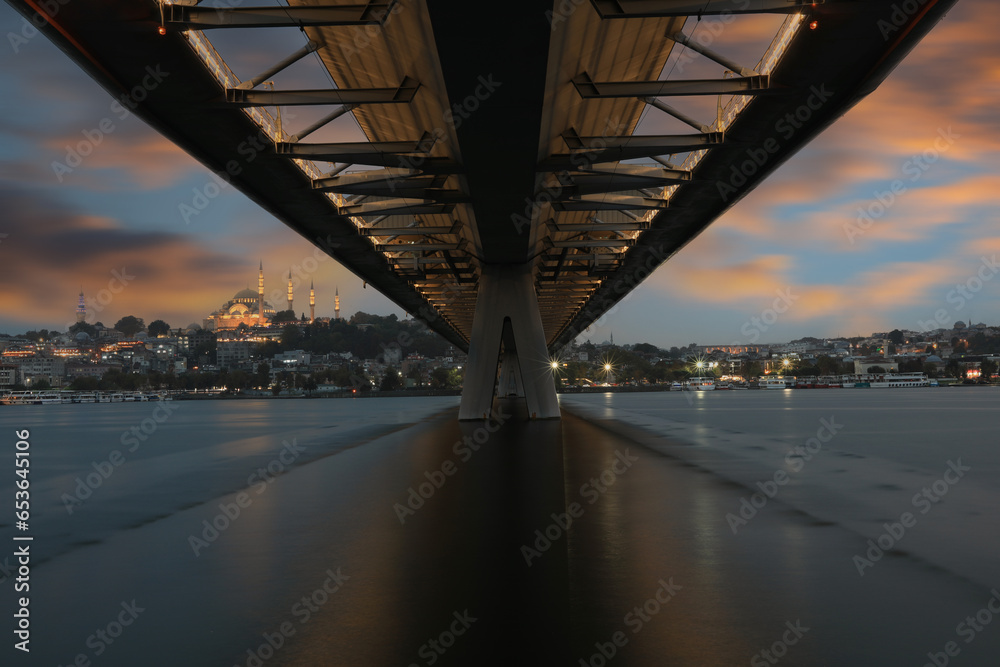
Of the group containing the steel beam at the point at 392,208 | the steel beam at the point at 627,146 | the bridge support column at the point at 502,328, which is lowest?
the bridge support column at the point at 502,328

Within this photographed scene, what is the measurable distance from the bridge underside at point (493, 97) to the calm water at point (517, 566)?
23.3 ft

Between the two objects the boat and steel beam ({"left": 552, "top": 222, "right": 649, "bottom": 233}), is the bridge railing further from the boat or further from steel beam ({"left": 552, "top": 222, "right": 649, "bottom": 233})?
the boat

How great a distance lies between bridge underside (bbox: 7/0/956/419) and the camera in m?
13.1

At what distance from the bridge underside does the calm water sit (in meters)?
7.09

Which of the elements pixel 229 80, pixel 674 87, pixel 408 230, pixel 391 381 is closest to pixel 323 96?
pixel 229 80

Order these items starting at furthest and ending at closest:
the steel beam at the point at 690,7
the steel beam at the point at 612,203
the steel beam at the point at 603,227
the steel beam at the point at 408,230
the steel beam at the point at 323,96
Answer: the steel beam at the point at 603,227
the steel beam at the point at 408,230
the steel beam at the point at 612,203
the steel beam at the point at 323,96
the steel beam at the point at 690,7

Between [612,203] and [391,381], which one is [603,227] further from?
[391,381]

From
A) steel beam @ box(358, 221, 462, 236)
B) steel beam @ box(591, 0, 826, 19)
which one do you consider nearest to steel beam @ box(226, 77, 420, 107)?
steel beam @ box(591, 0, 826, 19)

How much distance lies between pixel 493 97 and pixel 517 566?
8.21 m

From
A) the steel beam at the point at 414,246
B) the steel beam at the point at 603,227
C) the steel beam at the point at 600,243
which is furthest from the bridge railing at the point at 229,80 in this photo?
the steel beam at the point at 600,243

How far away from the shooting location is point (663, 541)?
1119 centimetres

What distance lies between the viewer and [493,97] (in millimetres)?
14266

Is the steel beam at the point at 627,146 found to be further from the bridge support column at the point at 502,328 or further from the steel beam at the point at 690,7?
the bridge support column at the point at 502,328

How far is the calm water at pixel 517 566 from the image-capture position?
6777 mm
